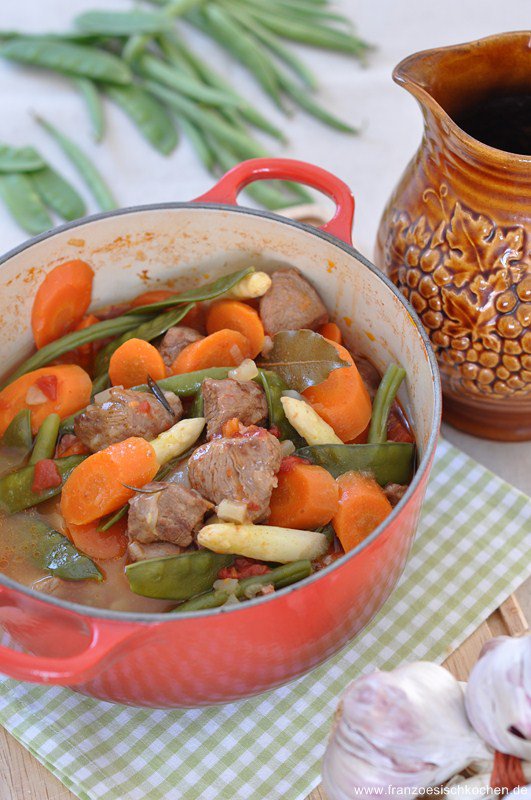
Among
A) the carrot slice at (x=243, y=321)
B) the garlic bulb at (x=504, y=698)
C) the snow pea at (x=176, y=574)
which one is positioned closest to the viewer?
the garlic bulb at (x=504, y=698)

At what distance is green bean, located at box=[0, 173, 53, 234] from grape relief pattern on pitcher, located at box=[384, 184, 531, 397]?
1311 mm

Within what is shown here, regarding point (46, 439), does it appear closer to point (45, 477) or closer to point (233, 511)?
point (45, 477)

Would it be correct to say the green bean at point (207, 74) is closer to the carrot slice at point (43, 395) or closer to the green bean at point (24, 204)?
the green bean at point (24, 204)

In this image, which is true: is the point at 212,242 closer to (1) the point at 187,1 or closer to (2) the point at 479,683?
(2) the point at 479,683

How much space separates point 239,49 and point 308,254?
1554 mm

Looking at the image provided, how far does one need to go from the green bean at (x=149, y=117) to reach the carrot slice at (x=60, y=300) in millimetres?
1186

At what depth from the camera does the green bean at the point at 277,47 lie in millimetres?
3184

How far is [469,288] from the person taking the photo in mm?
1778

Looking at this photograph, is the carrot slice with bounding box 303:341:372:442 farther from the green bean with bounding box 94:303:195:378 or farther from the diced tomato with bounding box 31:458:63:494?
the diced tomato with bounding box 31:458:63:494

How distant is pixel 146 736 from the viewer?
160 cm

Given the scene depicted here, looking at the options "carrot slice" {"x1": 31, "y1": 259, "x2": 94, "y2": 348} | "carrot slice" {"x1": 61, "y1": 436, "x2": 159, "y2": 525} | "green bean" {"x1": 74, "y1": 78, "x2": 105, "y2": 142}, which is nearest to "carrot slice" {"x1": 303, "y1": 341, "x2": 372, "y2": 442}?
"carrot slice" {"x1": 61, "y1": 436, "x2": 159, "y2": 525}

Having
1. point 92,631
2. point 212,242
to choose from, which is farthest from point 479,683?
→ point 212,242

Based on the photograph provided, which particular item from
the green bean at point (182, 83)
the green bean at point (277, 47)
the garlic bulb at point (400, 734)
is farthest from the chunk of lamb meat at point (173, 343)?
the green bean at point (277, 47)

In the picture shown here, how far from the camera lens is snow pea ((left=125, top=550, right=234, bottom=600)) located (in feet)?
4.92
